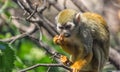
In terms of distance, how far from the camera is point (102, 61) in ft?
14.0

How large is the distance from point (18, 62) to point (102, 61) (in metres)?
0.83

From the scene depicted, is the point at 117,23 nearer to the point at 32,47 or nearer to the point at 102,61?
the point at 32,47

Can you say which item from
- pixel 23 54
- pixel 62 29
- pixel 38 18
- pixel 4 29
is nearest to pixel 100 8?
pixel 4 29

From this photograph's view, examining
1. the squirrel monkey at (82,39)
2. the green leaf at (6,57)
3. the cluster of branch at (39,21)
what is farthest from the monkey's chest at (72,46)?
the green leaf at (6,57)

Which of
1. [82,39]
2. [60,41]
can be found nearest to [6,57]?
[60,41]

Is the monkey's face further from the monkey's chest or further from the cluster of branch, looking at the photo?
the cluster of branch

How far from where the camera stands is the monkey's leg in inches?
148

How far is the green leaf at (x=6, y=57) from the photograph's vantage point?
3316 mm

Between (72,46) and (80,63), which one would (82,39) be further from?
(80,63)

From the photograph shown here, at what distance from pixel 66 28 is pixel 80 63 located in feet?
1.17

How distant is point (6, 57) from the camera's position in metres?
3.35

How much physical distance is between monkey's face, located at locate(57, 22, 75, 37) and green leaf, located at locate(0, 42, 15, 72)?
56cm

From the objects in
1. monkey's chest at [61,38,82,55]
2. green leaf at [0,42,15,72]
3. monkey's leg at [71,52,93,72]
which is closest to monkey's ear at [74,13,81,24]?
monkey's chest at [61,38,82,55]

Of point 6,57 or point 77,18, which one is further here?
point 77,18
